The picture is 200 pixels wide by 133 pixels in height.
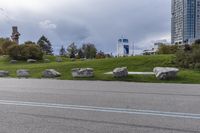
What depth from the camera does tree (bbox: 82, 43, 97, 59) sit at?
94.6 m

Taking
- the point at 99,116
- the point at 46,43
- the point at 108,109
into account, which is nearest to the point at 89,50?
the point at 46,43

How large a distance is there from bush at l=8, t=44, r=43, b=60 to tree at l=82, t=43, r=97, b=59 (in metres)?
41.8

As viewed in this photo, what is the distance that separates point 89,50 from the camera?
96.0m

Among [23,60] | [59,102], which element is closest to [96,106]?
[59,102]

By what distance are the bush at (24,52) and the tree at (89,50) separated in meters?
41.8

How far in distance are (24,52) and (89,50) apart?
149 feet

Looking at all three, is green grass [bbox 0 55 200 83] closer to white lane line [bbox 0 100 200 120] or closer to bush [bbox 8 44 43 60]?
white lane line [bbox 0 100 200 120]

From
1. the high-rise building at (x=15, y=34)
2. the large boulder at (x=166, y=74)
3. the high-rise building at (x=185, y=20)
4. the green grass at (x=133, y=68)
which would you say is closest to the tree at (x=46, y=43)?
the high-rise building at (x=15, y=34)

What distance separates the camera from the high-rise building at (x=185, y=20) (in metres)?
86.5

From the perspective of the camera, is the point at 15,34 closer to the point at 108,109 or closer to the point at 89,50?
the point at 89,50

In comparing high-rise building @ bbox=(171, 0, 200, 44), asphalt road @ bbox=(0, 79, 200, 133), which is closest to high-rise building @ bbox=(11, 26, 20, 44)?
high-rise building @ bbox=(171, 0, 200, 44)

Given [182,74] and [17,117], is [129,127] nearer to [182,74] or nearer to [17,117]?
[17,117]

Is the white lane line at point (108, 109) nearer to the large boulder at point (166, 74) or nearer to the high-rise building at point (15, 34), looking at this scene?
the large boulder at point (166, 74)

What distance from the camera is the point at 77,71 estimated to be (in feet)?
86.9
